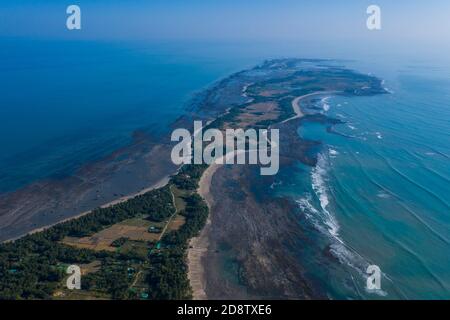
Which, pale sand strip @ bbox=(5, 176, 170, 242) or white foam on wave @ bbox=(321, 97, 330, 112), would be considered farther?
white foam on wave @ bbox=(321, 97, 330, 112)

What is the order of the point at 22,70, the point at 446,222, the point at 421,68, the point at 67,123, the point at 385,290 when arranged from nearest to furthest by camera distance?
the point at 385,290
the point at 446,222
the point at 67,123
the point at 22,70
the point at 421,68

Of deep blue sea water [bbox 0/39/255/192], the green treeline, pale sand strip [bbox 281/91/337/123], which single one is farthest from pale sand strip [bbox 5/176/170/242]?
pale sand strip [bbox 281/91/337/123]

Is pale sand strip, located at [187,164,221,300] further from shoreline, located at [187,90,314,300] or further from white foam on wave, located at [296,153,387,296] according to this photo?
white foam on wave, located at [296,153,387,296]

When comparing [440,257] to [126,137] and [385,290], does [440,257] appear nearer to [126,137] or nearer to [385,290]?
[385,290]

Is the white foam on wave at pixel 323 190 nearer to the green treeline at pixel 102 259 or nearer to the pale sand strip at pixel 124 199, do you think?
the green treeline at pixel 102 259

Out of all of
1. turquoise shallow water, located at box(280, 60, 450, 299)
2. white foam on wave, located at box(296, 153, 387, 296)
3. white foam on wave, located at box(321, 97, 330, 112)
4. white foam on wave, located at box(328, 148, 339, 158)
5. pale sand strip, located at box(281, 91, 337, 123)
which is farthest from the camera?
white foam on wave, located at box(321, 97, 330, 112)

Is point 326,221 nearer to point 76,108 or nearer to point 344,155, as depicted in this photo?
point 344,155

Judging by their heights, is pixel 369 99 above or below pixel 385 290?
above

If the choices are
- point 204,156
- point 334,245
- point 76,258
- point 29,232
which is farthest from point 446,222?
point 29,232
